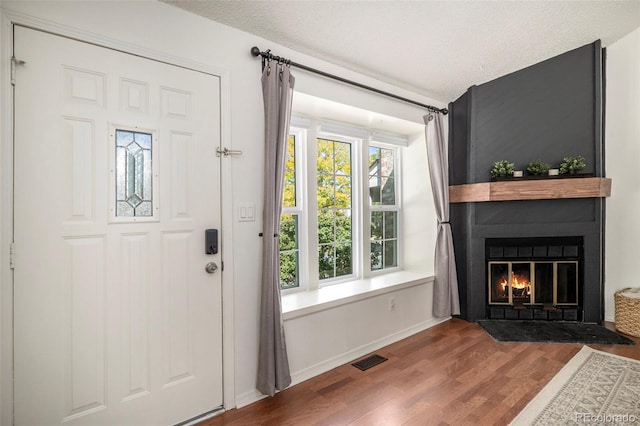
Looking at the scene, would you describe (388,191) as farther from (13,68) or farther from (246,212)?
(13,68)

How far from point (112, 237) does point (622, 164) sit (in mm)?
4635

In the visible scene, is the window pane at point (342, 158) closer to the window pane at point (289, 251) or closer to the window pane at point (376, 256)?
the window pane at point (289, 251)

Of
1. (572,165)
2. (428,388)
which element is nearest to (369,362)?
(428,388)

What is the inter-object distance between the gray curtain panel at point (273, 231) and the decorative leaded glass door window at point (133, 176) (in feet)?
2.23

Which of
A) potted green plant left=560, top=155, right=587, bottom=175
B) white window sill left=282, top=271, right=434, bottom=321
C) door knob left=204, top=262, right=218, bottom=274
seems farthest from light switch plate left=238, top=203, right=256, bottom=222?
potted green plant left=560, top=155, right=587, bottom=175

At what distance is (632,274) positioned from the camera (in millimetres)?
3398

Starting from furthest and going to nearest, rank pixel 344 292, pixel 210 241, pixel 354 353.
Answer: pixel 344 292 < pixel 354 353 < pixel 210 241

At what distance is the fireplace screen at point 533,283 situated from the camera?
3496mm

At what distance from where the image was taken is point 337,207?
3.32 meters

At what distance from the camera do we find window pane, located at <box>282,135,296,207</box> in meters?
2.95

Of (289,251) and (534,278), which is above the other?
(289,251)

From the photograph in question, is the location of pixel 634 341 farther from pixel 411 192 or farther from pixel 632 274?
pixel 411 192

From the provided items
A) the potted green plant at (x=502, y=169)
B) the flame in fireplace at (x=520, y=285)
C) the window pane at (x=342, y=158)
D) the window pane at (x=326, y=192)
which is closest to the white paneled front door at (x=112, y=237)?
the window pane at (x=326, y=192)

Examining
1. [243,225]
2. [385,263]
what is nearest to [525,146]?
[385,263]
